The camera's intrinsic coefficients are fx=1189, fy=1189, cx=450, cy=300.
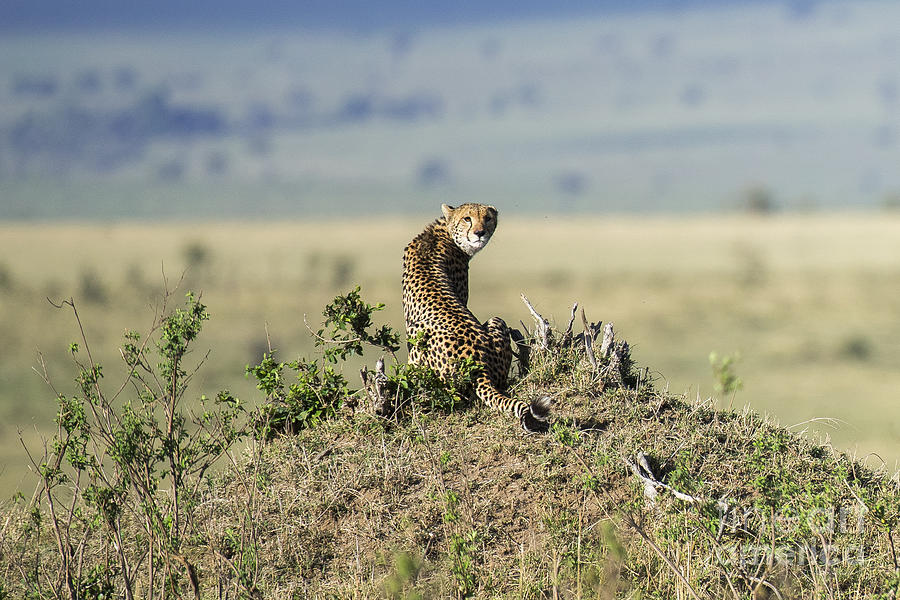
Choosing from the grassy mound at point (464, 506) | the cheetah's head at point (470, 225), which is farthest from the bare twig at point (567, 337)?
the cheetah's head at point (470, 225)

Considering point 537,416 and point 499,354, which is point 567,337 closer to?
point 499,354

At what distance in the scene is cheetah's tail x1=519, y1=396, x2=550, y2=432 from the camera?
18.8ft

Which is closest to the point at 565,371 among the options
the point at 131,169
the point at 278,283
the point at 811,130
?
the point at 278,283

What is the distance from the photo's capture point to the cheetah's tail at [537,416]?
5.73 meters

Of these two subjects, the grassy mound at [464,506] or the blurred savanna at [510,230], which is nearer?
the grassy mound at [464,506]

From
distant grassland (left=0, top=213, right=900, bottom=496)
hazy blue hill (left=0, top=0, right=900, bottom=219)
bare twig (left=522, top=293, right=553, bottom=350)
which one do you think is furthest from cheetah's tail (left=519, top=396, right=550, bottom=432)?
hazy blue hill (left=0, top=0, right=900, bottom=219)

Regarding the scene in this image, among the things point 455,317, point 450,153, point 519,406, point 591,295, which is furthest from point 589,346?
point 450,153

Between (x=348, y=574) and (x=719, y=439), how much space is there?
2.17 metres

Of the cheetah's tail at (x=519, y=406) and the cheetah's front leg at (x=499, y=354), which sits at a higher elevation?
the cheetah's front leg at (x=499, y=354)

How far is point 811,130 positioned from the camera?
168 meters

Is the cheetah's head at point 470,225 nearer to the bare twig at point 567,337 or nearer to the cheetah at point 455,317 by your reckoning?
the cheetah at point 455,317

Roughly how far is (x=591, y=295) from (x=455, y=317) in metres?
25.3

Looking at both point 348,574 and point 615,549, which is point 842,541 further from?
point 348,574

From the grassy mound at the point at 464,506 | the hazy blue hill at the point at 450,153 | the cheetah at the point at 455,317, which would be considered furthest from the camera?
the hazy blue hill at the point at 450,153
